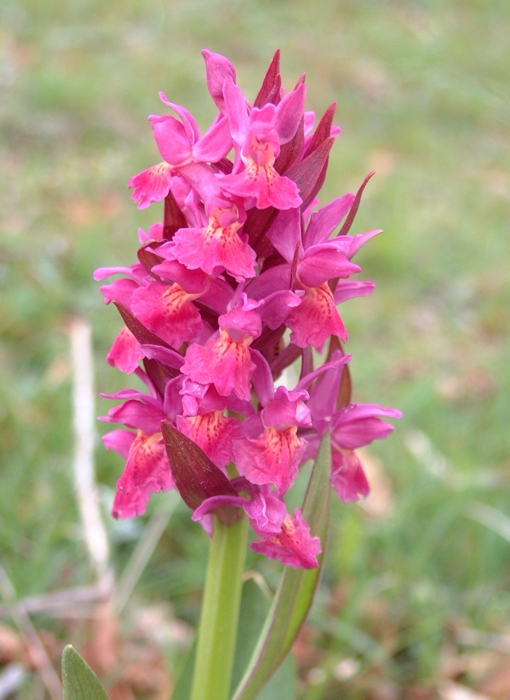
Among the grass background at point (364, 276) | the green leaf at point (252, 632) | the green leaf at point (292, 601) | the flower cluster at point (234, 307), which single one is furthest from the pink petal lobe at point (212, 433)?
the grass background at point (364, 276)

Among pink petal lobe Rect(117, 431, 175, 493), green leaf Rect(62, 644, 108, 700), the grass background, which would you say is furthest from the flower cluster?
the grass background

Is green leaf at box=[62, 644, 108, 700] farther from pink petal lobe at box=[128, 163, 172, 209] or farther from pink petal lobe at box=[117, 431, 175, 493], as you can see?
pink petal lobe at box=[128, 163, 172, 209]

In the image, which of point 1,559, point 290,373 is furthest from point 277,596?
point 290,373

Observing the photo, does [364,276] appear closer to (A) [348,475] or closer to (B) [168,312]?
(A) [348,475]

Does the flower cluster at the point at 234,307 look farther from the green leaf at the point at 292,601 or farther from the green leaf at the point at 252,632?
the green leaf at the point at 252,632

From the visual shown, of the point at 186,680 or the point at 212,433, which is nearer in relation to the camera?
the point at 212,433

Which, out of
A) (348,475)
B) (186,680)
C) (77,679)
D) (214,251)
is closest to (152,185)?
(214,251)

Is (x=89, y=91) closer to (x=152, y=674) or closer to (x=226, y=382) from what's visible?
(x=152, y=674)
